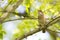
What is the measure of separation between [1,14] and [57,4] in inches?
26.3

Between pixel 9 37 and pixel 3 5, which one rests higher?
pixel 3 5

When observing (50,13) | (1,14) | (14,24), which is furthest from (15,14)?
(50,13)

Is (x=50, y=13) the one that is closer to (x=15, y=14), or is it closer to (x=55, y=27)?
(x=55, y=27)

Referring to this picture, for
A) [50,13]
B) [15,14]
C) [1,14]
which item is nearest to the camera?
[1,14]

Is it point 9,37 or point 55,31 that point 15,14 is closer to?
point 9,37

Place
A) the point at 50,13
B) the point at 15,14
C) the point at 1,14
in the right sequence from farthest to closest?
the point at 15,14
the point at 50,13
the point at 1,14

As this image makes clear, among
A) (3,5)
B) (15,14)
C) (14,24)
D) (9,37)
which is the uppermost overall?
(3,5)

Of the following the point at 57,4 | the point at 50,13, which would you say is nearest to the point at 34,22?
the point at 50,13

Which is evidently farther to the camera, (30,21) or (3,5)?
(30,21)

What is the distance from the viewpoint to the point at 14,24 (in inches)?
92.0

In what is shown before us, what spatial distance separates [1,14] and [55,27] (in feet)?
2.14

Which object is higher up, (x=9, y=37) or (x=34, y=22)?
(x=34, y=22)

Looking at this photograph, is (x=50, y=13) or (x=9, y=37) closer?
(x=50, y=13)

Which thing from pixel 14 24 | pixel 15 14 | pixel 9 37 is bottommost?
pixel 9 37
